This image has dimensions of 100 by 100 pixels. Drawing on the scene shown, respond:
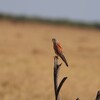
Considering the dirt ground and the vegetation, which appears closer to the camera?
the dirt ground

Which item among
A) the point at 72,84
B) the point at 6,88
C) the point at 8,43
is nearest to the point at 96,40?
the point at 8,43

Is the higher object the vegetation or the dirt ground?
the vegetation

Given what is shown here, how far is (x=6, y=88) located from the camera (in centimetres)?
1686

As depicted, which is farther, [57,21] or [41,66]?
[57,21]

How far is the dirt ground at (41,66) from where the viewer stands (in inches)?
669

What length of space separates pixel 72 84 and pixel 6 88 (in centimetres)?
287

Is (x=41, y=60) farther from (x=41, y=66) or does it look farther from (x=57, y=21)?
(x=57, y=21)

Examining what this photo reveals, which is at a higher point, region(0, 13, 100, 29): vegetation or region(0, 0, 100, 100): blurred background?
region(0, 13, 100, 29): vegetation

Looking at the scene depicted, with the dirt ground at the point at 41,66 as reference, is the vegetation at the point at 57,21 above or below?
above

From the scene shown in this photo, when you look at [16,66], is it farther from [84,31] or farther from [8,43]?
[84,31]

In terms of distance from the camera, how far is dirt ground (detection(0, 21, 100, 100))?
17.0 m

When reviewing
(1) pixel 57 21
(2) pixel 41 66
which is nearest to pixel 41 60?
(2) pixel 41 66

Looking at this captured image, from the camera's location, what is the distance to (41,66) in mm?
22938

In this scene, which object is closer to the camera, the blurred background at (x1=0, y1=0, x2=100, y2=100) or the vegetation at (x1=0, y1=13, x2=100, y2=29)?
the blurred background at (x1=0, y1=0, x2=100, y2=100)
